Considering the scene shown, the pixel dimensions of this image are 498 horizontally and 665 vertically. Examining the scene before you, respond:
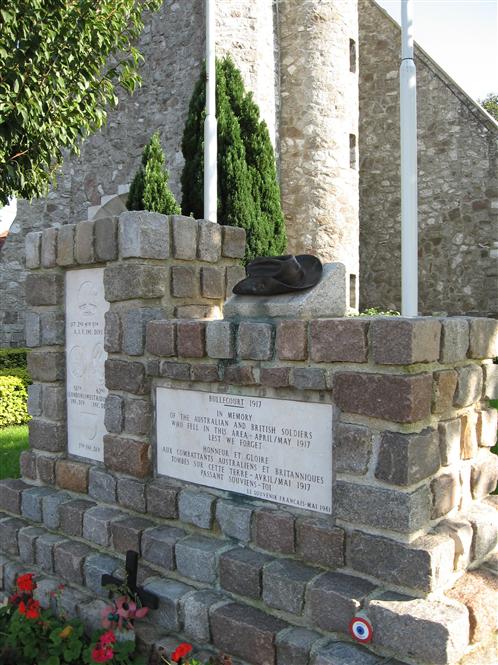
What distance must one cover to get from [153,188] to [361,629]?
7.19 meters

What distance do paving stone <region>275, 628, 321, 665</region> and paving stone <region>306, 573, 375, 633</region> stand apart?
0.06 metres

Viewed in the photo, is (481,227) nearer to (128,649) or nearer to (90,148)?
(90,148)

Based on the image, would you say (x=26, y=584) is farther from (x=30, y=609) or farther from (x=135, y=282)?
(x=135, y=282)

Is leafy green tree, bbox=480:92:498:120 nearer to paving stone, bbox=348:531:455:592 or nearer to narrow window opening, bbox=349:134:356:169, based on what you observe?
narrow window opening, bbox=349:134:356:169

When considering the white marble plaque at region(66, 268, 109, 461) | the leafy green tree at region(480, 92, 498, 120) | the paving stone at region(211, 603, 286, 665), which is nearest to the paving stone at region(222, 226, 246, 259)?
the white marble plaque at region(66, 268, 109, 461)

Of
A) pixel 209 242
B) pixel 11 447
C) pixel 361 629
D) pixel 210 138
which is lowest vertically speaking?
pixel 11 447

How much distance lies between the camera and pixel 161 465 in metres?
3.25

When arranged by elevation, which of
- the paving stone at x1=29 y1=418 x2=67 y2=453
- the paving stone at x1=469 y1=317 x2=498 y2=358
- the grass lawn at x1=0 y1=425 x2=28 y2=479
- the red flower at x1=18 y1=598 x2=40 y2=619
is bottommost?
the grass lawn at x1=0 y1=425 x2=28 y2=479

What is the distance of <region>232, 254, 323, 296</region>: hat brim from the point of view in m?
2.76

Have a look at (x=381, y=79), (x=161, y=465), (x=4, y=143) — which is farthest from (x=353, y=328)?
(x=381, y=79)

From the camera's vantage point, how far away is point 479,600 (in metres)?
2.29

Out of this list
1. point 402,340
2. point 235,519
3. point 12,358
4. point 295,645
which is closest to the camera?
point 402,340

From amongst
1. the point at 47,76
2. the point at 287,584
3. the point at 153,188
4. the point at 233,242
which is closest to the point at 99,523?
the point at 287,584

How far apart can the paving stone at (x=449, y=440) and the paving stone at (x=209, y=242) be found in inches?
63.3
